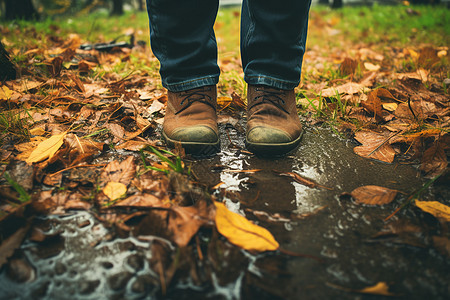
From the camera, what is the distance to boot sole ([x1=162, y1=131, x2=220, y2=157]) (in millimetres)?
1085

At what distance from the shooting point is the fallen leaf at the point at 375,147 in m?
1.13

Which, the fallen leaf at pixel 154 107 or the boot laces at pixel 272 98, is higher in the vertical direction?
the boot laces at pixel 272 98

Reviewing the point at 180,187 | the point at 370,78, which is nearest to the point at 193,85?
the point at 180,187

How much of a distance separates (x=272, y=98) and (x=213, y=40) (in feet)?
1.30

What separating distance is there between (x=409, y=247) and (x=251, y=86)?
0.90 m

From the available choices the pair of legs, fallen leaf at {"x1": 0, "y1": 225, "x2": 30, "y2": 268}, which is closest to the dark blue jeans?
the pair of legs

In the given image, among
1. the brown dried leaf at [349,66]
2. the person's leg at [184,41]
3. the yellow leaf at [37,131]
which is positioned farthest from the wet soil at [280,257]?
the brown dried leaf at [349,66]

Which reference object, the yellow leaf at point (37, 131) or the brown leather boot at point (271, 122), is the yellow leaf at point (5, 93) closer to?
the yellow leaf at point (37, 131)

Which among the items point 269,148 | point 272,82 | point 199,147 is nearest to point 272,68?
point 272,82

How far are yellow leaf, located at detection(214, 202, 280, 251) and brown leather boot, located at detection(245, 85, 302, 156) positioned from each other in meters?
0.43

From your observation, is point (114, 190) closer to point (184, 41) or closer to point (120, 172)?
point (120, 172)

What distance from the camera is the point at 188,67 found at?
1162mm

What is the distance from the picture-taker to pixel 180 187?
2.68ft

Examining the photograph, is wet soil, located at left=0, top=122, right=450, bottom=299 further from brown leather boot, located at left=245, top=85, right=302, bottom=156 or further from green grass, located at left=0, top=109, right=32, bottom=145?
green grass, located at left=0, top=109, right=32, bottom=145
